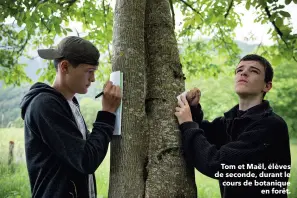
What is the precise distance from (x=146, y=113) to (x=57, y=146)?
85cm

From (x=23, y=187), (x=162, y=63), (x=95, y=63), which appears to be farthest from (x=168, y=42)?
(x=23, y=187)

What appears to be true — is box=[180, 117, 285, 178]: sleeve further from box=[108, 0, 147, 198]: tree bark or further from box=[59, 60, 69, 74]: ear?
box=[59, 60, 69, 74]: ear

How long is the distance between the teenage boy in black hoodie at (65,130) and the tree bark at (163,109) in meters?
0.39

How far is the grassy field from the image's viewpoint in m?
7.17

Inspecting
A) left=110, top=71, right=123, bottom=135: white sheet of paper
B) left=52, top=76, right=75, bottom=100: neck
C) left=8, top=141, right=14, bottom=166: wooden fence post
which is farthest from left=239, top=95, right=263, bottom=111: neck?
left=8, top=141, right=14, bottom=166: wooden fence post

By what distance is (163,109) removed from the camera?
258 centimetres

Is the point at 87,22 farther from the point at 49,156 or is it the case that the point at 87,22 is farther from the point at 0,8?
the point at 49,156

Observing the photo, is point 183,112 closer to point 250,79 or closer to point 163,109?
point 163,109

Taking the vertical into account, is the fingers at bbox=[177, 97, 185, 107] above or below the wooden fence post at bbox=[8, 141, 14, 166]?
below

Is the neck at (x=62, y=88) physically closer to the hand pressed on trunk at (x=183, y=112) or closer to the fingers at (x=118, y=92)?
the fingers at (x=118, y=92)

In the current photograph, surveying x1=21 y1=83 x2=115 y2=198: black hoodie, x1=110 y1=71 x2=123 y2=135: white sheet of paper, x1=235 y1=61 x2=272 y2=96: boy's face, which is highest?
x1=235 y1=61 x2=272 y2=96: boy's face

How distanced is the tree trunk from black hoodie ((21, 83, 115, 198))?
0.28m

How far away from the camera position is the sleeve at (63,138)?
1.95 meters

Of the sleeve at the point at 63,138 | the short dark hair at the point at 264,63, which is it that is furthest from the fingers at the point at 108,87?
the short dark hair at the point at 264,63
